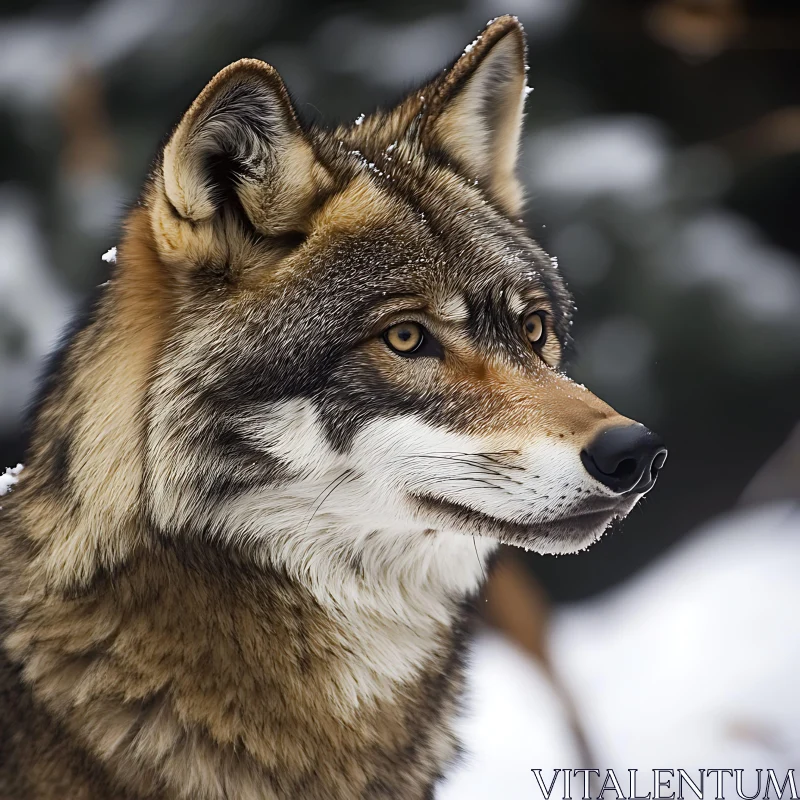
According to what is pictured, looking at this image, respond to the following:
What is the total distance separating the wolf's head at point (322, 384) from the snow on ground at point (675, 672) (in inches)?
62.1

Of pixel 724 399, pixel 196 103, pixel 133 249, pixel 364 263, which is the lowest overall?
pixel 724 399

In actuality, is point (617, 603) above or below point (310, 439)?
below

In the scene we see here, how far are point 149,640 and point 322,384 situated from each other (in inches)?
25.2

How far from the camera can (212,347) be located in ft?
5.57

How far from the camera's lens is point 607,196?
432 centimetres

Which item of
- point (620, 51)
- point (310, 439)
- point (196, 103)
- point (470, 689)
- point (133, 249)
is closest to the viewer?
point (196, 103)

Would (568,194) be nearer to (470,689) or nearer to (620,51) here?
(620,51)

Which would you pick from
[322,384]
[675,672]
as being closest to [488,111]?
[322,384]

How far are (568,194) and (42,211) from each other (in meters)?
2.77

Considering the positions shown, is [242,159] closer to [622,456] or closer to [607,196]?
[622,456]

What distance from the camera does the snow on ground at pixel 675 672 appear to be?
333cm

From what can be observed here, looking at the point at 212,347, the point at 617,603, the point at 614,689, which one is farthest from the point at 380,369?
the point at 617,603

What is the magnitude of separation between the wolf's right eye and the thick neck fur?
0.47 metres

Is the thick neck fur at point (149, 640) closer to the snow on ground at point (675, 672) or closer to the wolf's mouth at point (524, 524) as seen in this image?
the wolf's mouth at point (524, 524)
